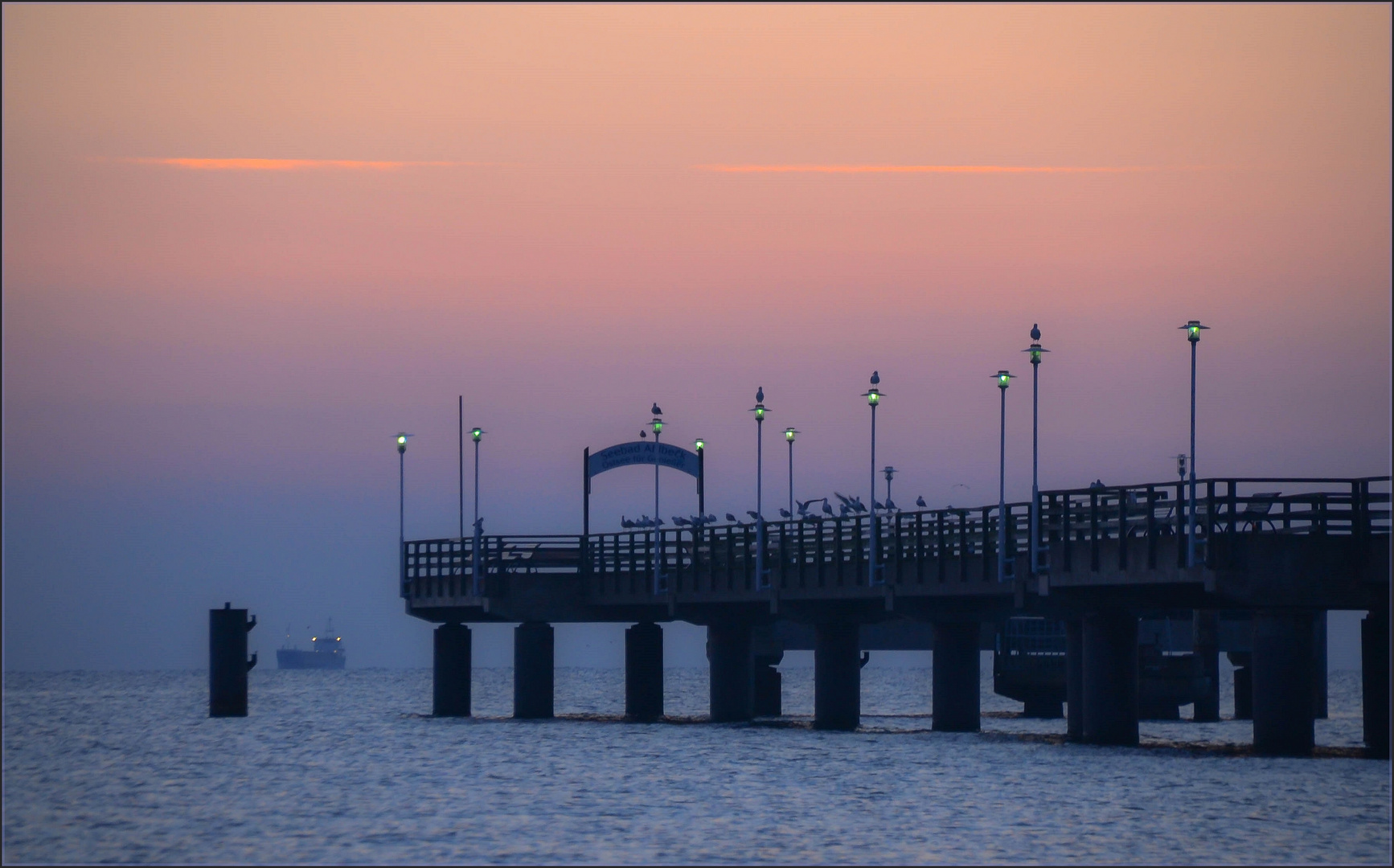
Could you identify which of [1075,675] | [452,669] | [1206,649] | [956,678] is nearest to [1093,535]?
[1075,675]

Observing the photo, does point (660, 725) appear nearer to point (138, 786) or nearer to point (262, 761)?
point (262, 761)

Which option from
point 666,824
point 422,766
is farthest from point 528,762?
point 666,824

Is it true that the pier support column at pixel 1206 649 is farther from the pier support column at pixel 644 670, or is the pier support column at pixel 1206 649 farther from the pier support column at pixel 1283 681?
the pier support column at pixel 1283 681

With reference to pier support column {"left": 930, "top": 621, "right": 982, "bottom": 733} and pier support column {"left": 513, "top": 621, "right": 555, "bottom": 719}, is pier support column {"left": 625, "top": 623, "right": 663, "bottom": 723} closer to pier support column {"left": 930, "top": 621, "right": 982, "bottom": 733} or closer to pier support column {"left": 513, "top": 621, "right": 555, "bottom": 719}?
pier support column {"left": 513, "top": 621, "right": 555, "bottom": 719}

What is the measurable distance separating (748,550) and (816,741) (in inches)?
212

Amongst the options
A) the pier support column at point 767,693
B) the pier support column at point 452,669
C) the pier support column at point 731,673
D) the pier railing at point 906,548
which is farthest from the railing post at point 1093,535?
the pier support column at point 452,669

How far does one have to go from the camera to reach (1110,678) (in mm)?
45500

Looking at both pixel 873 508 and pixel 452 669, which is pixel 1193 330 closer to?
pixel 873 508

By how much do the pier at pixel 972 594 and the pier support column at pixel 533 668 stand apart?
83 mm

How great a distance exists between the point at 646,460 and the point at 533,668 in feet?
26.2

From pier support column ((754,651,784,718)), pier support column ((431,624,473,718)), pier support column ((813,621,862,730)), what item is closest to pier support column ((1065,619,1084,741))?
pier support column ((813,621,862,730))

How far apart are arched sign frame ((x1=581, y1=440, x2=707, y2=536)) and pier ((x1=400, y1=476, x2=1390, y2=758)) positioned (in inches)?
227

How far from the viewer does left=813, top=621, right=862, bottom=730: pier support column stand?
185ft

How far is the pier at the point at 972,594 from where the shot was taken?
39.8 m
